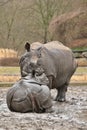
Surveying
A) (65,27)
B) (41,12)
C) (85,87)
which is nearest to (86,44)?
(65,27)

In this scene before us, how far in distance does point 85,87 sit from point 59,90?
6.16m

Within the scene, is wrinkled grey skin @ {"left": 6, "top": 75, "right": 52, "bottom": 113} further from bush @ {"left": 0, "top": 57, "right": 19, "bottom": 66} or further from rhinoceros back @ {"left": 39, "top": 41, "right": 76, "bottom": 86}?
bush @ {"left": 0, "top": 57, "right": 19, "bottom": 66}

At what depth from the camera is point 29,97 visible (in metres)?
9.58

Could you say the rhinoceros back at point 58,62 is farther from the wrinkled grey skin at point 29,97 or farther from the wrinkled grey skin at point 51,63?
the wrinkled grey skin at point 29,97

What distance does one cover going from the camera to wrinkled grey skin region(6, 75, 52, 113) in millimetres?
9586

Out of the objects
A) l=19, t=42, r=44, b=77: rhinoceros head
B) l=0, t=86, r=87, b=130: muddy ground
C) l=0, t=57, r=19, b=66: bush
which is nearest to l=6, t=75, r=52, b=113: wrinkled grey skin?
l=0, t=86, r=87, b=130: muddy ground

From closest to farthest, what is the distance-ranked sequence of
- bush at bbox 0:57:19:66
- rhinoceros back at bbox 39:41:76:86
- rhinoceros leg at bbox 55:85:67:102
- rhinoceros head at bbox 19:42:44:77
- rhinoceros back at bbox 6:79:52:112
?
rhinoceros back at bbox 6:79:52:112, rhinoceros head at bbox 19:42:44:77, rhinoceros back at bbox 39:41:76:86, rhinoceros leg at bbox 55:85:67:102, bush at bbox 0:57:19:66

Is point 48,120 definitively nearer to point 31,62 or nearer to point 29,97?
point 29,97

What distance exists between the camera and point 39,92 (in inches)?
380

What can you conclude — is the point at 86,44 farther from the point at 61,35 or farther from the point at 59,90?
the point at 59,90

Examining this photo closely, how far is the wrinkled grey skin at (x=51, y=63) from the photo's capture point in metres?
10.4

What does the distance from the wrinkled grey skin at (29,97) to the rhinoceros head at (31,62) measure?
0.45 metres

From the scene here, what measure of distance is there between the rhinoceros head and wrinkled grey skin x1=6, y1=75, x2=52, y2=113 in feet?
1.48

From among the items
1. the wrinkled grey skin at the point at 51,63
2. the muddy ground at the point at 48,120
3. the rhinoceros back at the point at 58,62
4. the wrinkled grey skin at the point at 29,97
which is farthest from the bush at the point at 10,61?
the wrinkled grey skin at the point at 29,97
